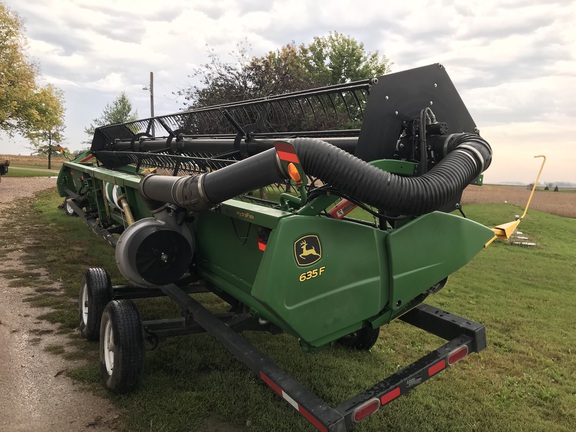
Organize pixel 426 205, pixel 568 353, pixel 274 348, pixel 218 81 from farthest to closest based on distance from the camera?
pixel 218 81, pixel 568 353, pixel 274 348, pixel 426 205

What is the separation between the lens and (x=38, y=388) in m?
3.44

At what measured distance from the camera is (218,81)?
1523cm

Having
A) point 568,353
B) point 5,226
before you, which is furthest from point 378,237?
point 5,226

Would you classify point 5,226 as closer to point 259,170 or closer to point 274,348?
point 274,348

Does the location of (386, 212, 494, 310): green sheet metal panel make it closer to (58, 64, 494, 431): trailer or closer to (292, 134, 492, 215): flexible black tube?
(58, 64, 494, 431): trailer

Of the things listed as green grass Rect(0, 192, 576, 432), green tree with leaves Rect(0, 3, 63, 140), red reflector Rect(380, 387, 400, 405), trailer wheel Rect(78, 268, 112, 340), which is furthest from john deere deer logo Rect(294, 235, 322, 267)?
green tree with leaves Rect(0, 3, 63, 140)

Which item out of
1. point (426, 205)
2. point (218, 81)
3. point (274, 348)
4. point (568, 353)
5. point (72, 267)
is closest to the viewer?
point (426, 205)

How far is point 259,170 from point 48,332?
3419 mm

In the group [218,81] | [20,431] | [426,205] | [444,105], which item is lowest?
[20,431]

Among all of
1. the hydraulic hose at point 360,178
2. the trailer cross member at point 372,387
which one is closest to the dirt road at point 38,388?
the trailer cross member at point 372,387

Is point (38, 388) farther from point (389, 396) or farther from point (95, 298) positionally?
point (389, 396)

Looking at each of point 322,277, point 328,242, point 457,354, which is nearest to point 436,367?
point 457,354

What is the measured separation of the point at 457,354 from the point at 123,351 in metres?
2.31

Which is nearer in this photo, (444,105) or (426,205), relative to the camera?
(426,205)
